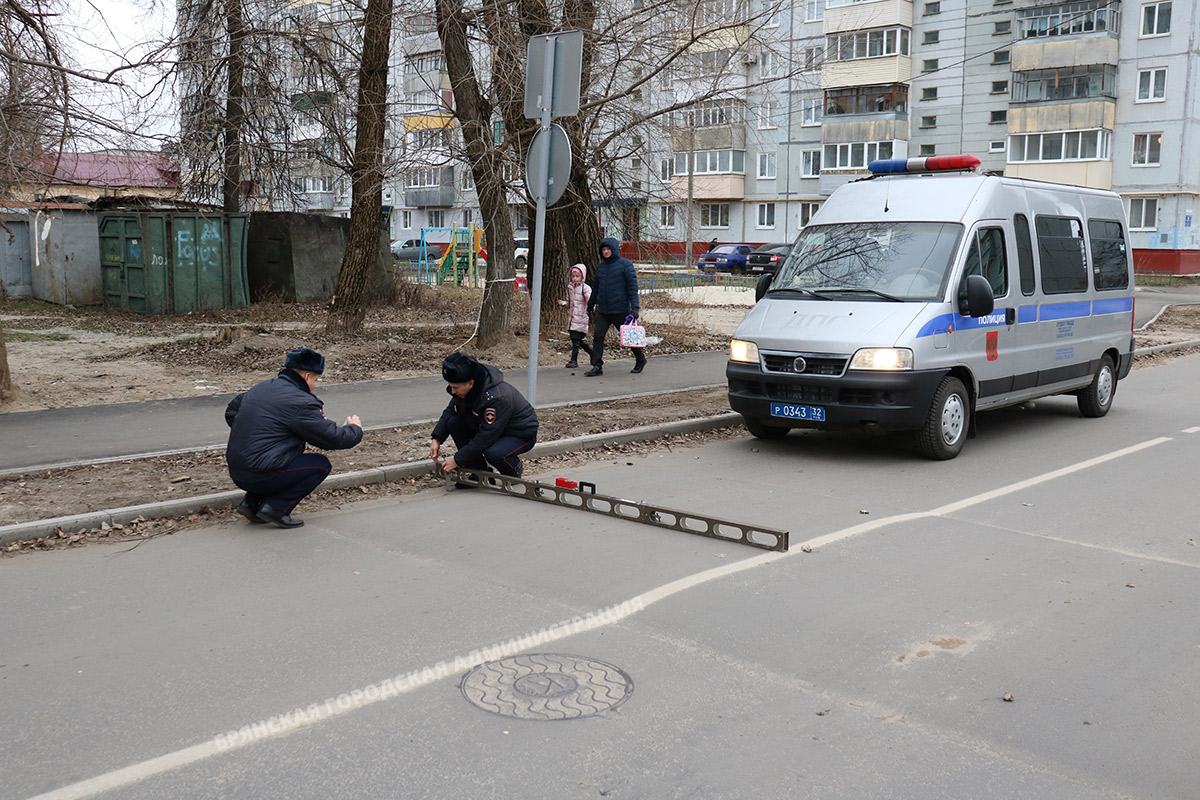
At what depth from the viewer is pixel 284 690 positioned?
426cm

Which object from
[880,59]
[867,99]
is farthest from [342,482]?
[867,99]

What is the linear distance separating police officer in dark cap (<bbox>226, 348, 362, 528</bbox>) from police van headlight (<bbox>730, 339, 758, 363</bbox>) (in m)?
3.97

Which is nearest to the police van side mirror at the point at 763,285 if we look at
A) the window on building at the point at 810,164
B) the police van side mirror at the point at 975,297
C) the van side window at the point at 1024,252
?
the police van side mirror at the point at 975,297

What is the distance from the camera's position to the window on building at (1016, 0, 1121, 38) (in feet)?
153

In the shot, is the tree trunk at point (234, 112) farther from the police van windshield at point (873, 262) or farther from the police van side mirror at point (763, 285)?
the police van windshield at point (873, 262)

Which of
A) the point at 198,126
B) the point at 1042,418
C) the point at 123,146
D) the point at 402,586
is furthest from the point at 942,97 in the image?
the point at 402,586

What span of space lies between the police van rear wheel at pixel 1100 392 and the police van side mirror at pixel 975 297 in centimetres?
304

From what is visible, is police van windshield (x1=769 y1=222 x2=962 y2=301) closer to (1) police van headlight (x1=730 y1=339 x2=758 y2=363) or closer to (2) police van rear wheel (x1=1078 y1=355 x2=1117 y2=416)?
(1) police van headlight (x1=730 y1=339 x2=758 y2=363)

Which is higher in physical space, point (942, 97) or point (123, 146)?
point (942, 97)

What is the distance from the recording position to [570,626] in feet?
16.4

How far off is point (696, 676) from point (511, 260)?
487 inches

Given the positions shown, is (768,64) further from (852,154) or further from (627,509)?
(852,154)

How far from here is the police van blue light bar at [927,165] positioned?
1057 cm

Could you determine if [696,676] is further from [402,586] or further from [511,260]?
[511,260]
